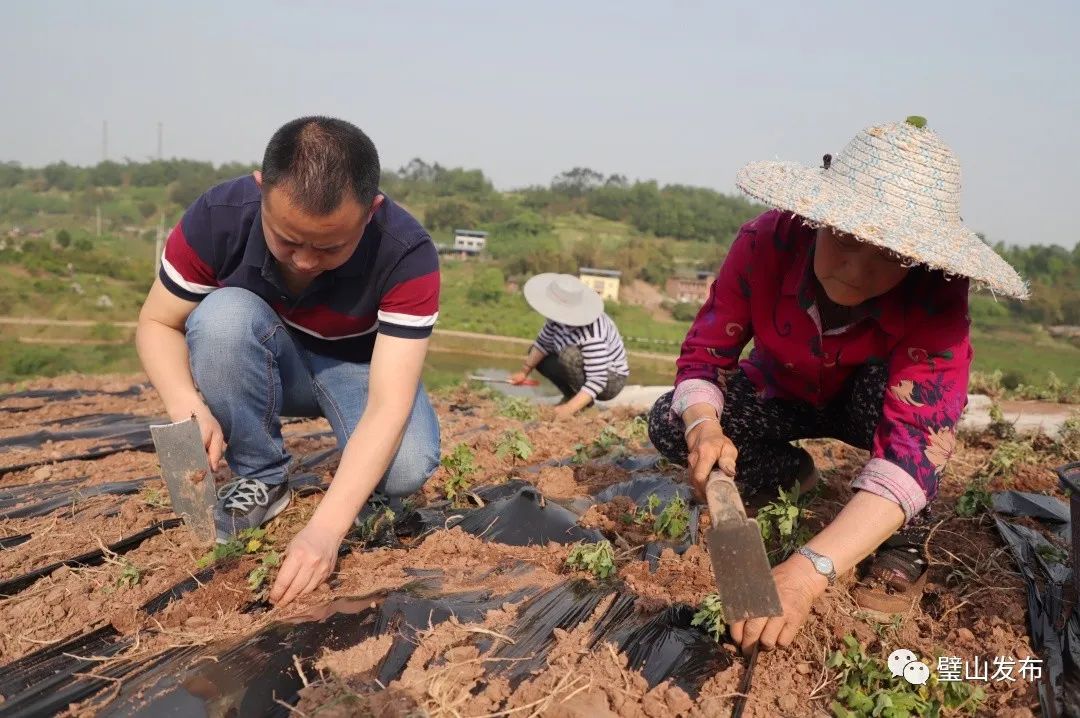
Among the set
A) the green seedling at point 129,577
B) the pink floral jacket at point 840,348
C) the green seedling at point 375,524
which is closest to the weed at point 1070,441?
the pink floral jacket at point 840,348

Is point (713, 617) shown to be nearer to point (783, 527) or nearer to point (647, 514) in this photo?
point (783, 527)

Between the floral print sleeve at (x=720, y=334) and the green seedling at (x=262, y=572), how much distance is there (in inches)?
46.5

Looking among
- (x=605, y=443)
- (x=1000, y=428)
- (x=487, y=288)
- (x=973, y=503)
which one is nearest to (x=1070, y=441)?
(x=1000, y=428)

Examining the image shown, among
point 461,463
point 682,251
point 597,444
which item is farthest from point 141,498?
point 682,251

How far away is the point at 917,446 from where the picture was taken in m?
1.92

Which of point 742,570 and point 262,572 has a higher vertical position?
point 742,570

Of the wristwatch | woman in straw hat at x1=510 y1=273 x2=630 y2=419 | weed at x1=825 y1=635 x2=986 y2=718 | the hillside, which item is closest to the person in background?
the wristwatch

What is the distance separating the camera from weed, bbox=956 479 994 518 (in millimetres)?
2566

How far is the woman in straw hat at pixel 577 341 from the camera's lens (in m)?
6.29

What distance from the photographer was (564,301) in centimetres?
639

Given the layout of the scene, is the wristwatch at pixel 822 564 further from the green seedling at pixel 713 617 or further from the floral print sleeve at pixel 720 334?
the floral print sleeve at pixel 720 334

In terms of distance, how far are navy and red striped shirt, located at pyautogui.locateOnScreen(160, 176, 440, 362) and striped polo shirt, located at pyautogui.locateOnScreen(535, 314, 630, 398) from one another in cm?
397

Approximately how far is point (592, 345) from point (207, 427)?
4441 mm

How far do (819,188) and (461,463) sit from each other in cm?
167
